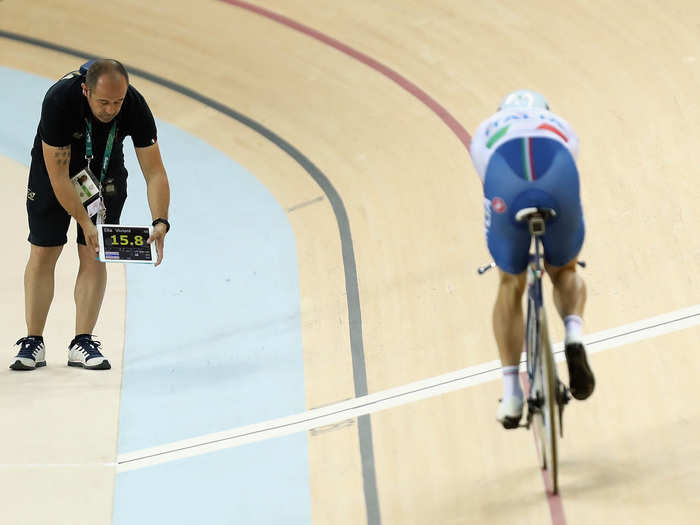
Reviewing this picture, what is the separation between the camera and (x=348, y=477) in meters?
3.88

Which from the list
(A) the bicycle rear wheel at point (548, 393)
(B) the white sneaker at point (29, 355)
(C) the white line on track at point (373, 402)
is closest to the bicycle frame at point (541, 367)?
(A) the bicycle rear wheel at point (548, 393)

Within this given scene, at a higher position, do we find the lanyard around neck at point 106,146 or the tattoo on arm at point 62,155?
the lanyard around neck at point 106,146

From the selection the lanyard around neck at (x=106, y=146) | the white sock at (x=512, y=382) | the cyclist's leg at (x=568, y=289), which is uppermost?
the lanyard around neck at (x=106, y=146)

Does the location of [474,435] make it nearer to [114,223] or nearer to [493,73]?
[114,223]

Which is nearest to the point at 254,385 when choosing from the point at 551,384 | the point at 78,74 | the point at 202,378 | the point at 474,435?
the point at 202,378

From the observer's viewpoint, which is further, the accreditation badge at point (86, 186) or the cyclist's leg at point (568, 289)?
the accreditation badge at point (86, 186)

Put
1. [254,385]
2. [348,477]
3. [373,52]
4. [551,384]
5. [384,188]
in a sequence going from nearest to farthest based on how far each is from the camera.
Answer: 1. [551,384]
2. [348,477]
3. [254,385]
4. [384,188]
5. [373,52]

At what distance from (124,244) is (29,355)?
689 mm

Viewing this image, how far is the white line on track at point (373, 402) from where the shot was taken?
4.13 meters

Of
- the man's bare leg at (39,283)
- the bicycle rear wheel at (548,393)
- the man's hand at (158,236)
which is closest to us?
the bicycle rear wheel at (548,393)

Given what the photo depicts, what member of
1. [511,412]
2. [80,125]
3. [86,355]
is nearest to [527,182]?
[511,412]

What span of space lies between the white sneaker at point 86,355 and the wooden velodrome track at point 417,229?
63mm

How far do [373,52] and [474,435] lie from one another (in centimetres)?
384

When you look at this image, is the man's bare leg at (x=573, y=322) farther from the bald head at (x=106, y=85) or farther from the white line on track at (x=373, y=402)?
the bald head at (x=106, y=85)
